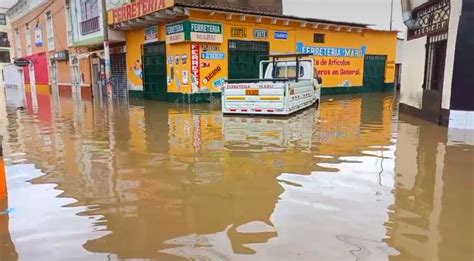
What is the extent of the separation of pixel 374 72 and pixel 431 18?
1521cm

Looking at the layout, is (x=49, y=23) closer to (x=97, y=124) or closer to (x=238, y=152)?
(x=97, y=124)

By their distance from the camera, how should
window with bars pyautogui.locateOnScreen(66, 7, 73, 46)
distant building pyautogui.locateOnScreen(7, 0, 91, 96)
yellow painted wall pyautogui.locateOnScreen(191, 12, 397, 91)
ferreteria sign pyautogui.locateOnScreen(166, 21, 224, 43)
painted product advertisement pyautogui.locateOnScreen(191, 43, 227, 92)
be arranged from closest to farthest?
1. ferreteria sign pyautogui.locateOnScreen(166, 21, 224, 43)
2. painted product advertisement pyautogui.locateOnScreen(191, 43, 227, 92)
3. yellow painted wall pyautogui.locateOnScreen(191, 12, 397, 91)
4. window with bars pyautogui.locateOnScreen(66, 7, 73, 46)
5. distant building pyautogui.locateOnScreen(7, 0, 91, 96)

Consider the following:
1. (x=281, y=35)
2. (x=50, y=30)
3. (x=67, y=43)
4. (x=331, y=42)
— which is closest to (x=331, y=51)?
(x=331, y=42)

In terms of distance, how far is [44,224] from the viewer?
3.98 m

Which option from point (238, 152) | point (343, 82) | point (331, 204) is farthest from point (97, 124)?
point (343, 82)

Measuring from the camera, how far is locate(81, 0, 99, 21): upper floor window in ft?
72.4

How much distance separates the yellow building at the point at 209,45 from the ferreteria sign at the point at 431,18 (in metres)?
7.48

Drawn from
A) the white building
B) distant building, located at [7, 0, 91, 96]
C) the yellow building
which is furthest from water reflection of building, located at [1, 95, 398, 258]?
distant building, located at [7, 0, 91, 96]

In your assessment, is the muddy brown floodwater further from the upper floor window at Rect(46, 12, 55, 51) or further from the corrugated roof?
the upper floor window at Rect(46, 12, 55, 51)

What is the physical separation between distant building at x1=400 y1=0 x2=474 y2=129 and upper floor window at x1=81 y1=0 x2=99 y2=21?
16.6 meters

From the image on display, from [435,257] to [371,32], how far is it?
23809mm

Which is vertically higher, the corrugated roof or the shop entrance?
the corrugated roof

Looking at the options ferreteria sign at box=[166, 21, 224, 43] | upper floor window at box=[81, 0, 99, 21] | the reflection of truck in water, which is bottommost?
the reflection of truck in water

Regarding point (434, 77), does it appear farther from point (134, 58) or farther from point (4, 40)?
point (4, 40)
